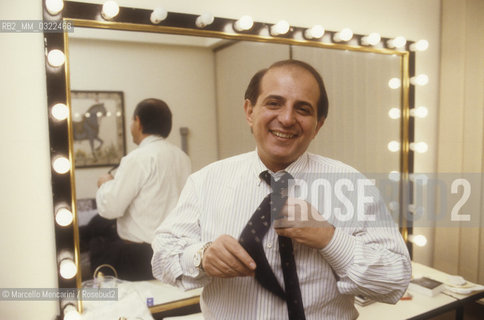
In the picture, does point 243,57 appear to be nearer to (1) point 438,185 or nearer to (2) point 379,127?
(2) point 379,127

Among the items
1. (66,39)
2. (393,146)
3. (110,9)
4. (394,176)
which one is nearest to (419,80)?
(393,146)

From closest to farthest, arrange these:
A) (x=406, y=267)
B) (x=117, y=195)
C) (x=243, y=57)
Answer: (x=406, y=267)
(x=117, y=195)
(x=243, y=57)

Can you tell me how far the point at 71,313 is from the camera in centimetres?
117

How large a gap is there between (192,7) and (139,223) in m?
0.77

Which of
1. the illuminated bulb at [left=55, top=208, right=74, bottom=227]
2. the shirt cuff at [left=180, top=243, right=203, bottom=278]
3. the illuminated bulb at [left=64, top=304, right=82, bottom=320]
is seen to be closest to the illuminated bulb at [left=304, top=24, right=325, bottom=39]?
the shirt cuff at [left=180, top=243, right=203, bottom=278]

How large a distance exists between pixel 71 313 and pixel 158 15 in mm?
973

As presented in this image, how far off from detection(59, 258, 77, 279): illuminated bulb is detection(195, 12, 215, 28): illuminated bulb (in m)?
0.88

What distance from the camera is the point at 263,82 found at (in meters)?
1.01

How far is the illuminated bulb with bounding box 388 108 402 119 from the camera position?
5.87ft

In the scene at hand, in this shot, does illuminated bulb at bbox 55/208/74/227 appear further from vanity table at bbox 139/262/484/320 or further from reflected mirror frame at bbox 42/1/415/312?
vanity table at bbox 139/262/484/320

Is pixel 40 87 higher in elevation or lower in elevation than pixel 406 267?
higher

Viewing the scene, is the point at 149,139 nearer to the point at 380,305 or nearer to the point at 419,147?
the point at 380,305

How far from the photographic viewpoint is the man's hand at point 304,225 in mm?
831

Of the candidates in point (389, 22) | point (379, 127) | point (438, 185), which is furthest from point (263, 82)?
point (438, 185)
